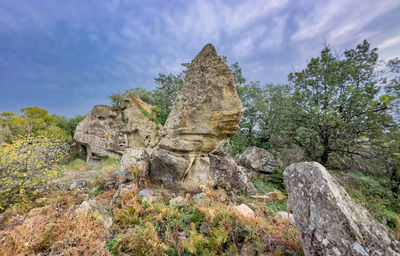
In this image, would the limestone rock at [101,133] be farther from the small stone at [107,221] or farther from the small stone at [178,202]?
the small stone at [178,202]

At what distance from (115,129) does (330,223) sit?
14.7 metres

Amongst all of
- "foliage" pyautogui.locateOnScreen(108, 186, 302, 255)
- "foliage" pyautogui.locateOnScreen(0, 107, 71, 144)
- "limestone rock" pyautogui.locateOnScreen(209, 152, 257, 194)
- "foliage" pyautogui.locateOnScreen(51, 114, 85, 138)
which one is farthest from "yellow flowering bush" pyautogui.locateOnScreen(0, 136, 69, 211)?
"foliage" pyautogui.locateOnScreen(51, 114, 85, 138)

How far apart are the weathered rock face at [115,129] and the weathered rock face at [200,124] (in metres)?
6.41

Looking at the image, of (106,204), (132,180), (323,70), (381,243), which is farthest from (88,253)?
(323,70)

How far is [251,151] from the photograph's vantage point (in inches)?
401

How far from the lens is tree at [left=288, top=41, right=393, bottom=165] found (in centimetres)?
679

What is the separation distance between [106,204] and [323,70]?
12.8m

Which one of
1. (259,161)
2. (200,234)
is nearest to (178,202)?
(200,234)

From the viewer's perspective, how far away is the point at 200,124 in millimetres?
5895

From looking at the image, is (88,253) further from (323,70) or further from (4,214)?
(323,70)

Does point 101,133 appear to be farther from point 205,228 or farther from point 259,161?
point 259,161

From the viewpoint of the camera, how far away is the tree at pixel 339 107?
6789mm

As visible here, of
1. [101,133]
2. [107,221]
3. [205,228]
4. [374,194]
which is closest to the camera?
[205,228]

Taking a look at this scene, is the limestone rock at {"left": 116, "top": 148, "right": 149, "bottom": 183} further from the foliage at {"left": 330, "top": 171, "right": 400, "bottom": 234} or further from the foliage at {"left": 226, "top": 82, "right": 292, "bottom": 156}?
the foliage at {"left": 330, "top": 171, "right": 400, "bottom": 234}
